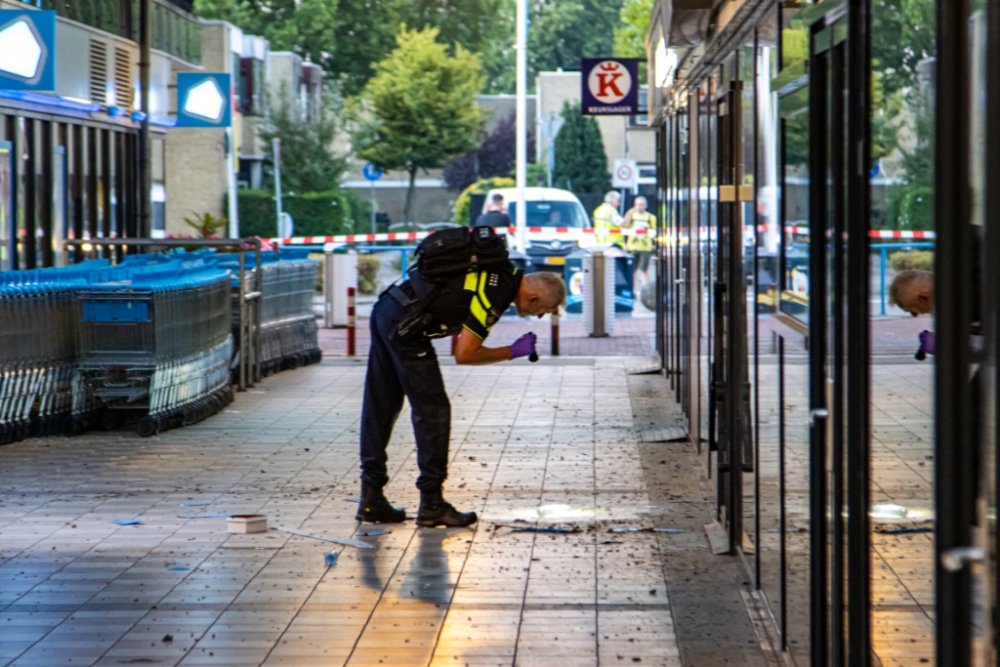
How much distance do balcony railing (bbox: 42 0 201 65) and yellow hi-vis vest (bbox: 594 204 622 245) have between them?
26.7 feet

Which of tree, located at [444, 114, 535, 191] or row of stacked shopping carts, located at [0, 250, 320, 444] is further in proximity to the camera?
tree, located at [444, 114, 535, 191]

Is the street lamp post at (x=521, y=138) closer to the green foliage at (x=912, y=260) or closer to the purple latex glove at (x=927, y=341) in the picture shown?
the green foliage at (x=912, y=260)

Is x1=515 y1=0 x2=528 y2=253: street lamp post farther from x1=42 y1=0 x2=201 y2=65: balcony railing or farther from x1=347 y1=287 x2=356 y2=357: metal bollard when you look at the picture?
x1=347 y1=287 x2=356 y2=357: metal bollard

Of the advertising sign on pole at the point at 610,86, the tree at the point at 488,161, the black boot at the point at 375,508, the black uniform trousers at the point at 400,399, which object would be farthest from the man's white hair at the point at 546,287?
the tree at the point at 488,161

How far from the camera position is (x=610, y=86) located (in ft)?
64.9

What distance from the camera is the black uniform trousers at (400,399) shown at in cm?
748

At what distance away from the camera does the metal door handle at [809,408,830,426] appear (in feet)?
13.0

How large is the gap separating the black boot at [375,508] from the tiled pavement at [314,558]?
89mm

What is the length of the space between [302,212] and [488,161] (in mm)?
15664

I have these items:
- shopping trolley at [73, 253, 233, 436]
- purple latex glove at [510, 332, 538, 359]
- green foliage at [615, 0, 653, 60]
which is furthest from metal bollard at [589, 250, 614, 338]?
green foliage at [615, 0, 653, 60]

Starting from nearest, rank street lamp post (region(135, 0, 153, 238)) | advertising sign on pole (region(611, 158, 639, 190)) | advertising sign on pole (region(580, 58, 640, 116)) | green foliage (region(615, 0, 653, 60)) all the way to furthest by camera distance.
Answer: street lamp post (region(135, 0, 153, 238)), advertising sign on pole (region(580, 58, 640, 116)), advertising sign on pole (region(611, 158, 639, 190)), green foliage (region(615, 0, 653, 60))

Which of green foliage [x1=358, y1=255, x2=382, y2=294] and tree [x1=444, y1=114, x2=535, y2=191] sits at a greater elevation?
tree [x1=444, y1=114, x2=535, y2=191]

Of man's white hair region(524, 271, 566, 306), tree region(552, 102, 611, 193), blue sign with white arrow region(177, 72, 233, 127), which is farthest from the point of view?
tree region(552, 102, 611, 193)

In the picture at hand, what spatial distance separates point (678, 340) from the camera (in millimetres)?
12180
